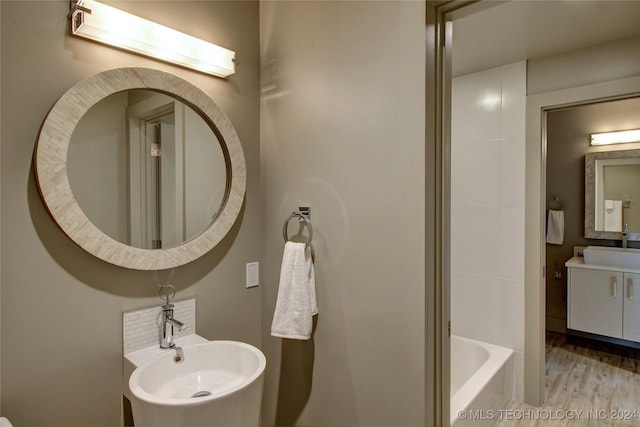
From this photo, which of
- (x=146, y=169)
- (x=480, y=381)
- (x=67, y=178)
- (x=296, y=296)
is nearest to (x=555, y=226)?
(x=480, y=381)

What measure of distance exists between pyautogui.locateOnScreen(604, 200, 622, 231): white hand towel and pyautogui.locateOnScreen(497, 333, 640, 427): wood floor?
3.90 feet

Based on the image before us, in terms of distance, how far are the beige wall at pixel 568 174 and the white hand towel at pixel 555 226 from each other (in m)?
0.10

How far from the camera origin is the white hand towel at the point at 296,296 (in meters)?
1.47

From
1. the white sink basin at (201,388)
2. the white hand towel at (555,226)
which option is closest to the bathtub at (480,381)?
the white sink basin at (201,388)

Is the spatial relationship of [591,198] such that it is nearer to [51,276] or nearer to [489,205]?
[489,205]

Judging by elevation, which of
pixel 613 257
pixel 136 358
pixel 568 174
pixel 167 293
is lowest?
pixel 136 358

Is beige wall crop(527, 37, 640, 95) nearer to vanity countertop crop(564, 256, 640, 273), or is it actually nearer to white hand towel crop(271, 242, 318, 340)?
vanity countertop crop(564, 256, 640, 273)

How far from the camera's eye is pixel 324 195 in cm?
152

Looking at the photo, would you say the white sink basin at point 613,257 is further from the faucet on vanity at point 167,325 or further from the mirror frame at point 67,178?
the faucet on vanity at point 167,325

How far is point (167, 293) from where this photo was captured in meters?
1.47

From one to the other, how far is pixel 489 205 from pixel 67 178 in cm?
252

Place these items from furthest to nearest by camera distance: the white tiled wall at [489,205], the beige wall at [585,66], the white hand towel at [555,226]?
the white hand towel at [555,226]
the white tiled wall at [489,205]
the beige wall at [585,66]

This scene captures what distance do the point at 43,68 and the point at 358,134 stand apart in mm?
1107

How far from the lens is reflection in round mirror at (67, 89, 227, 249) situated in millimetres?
1268
